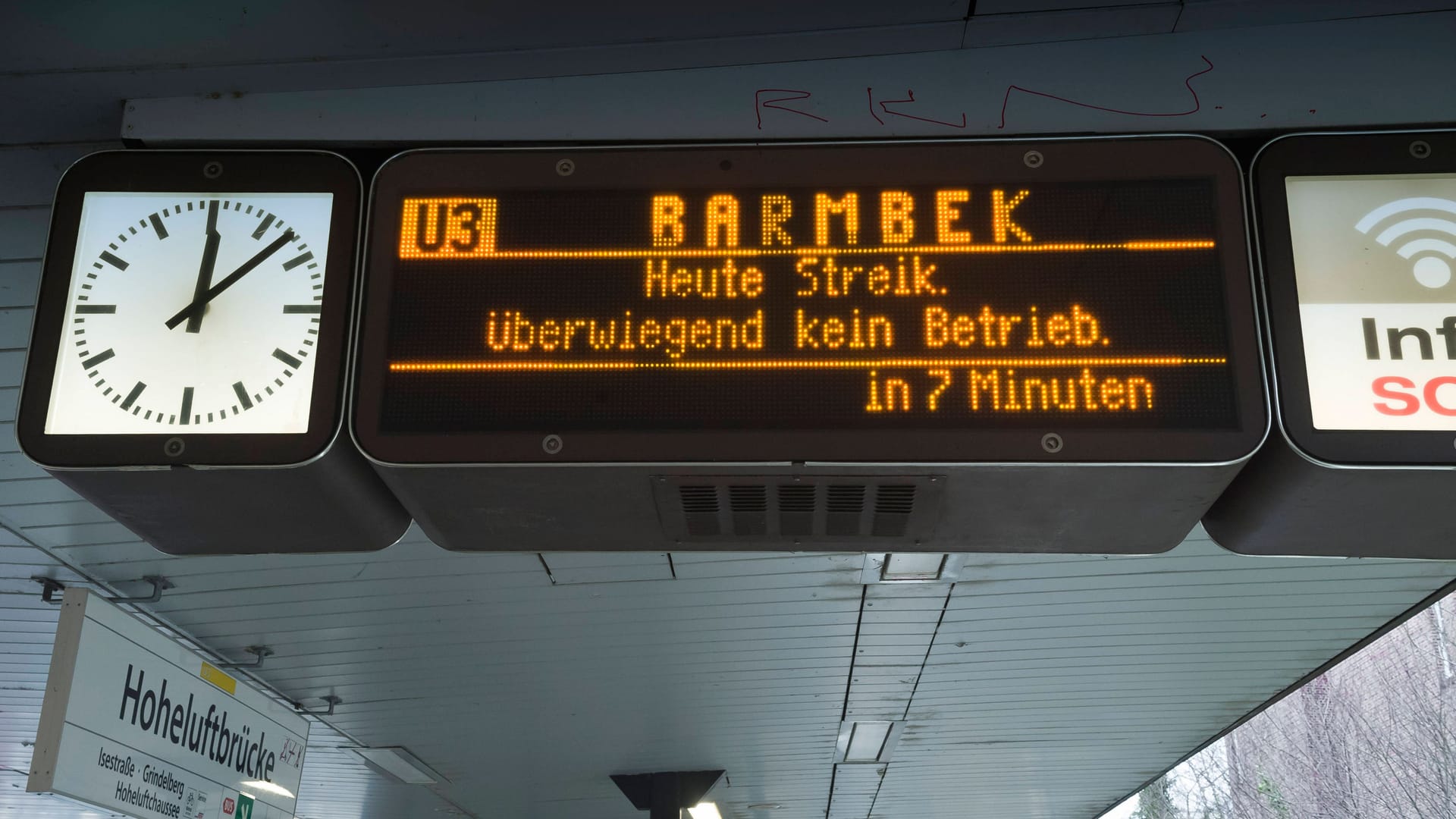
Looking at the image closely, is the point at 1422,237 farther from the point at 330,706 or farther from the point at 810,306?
the point at 330,706

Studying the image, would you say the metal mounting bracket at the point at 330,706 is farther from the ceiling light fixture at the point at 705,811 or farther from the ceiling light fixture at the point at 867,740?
the ceiling light fixture at the point at 705,811

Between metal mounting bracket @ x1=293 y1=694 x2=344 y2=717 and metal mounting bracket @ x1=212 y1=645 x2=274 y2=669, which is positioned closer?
metal mounting bracket @ x1=212 y1=645 x2=274 y2=669

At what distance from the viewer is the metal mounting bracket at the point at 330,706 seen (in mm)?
7395

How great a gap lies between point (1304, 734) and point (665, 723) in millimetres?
13860

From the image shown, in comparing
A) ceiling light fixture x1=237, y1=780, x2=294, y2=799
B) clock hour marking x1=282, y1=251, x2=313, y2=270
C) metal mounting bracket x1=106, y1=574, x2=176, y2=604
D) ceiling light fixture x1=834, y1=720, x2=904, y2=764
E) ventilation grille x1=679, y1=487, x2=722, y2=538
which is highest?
metal mounting bracket x1=106, y1=574, x2=176, y2=604

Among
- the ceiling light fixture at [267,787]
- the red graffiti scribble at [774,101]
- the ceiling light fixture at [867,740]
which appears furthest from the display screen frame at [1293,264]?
the ceiling light fixture at [867,740]

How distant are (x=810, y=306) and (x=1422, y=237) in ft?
4.18

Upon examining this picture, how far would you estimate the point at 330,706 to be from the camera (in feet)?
24.7

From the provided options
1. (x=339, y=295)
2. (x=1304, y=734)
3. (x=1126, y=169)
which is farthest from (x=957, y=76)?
(x=1304, y=734)

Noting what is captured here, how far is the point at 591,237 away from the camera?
97.3 inches

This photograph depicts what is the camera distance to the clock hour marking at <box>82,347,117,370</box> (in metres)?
2.44

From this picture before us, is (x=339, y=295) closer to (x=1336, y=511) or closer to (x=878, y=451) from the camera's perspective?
(x=878, y=451)

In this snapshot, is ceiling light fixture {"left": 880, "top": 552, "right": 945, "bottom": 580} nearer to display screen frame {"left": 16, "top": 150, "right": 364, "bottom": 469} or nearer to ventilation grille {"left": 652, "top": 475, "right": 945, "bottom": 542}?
ventilation grille {"left": 652, "top": 475, "right": 945, "bottom": 542}

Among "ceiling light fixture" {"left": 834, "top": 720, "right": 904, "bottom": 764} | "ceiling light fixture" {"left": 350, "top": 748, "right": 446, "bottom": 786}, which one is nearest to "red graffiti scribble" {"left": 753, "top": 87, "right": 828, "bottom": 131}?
"ceiling light fixture" {"left": 834, "top": 720, "right": 904, "bottom": 764}
